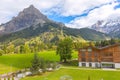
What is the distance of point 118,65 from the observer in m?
97.9

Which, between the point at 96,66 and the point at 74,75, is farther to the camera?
the point at 96,66

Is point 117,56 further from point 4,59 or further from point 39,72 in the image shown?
point 4,59

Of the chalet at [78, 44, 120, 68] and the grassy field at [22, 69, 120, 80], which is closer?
the grassy field at [22, 69, 120, 80]

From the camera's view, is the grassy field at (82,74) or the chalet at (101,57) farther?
the chalet at (101,57)

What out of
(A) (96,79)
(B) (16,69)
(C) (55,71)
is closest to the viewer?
(A) (96,79)

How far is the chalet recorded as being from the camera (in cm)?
9944

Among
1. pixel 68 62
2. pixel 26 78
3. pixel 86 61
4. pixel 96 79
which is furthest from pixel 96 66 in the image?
pixel 26 78

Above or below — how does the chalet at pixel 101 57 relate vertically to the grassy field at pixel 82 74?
above

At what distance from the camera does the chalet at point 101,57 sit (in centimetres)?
9944

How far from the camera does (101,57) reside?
102938 mm

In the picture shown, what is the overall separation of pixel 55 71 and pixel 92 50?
22.3 meters

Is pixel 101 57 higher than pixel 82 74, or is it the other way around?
pixel 101 57

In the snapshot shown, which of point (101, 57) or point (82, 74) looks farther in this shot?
point (101, 57)

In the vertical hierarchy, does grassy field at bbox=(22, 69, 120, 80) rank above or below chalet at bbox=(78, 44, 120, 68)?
below
